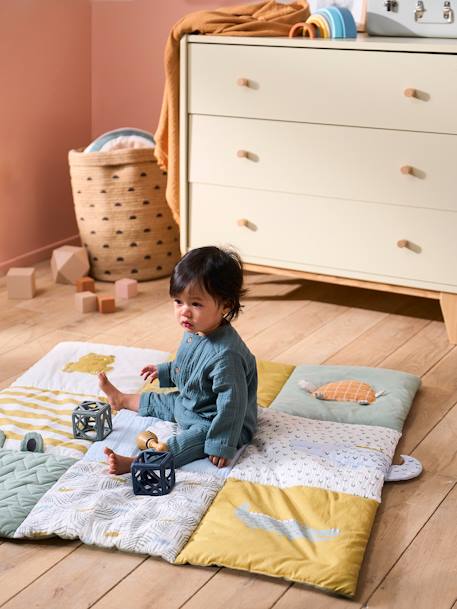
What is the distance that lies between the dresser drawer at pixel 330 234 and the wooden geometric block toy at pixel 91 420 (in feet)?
3.35

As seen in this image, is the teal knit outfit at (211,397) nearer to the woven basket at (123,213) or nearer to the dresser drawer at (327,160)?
the dresser drawer at (327,160)

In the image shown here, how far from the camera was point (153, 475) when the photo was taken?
182 cm

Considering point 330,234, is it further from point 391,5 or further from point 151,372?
point 151,372

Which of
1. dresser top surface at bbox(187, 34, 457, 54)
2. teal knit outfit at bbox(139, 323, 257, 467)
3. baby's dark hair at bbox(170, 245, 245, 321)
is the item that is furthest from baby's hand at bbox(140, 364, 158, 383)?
dresser top surface at bbox(187, 34, 457, 54)

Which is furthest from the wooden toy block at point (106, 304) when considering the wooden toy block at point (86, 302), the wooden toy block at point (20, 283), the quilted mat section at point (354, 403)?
the quilted mat section at point (354, 403)

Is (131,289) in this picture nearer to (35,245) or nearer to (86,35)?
(35,245)

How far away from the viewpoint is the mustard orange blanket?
2.81 m

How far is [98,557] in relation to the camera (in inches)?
65.7

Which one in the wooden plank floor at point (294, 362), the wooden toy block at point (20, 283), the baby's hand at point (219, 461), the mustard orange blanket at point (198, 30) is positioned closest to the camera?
the wooden plank floor at point (294, 362)

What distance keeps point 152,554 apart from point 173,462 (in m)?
0.24

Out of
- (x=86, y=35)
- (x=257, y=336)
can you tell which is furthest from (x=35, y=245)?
(x=257, y=336)

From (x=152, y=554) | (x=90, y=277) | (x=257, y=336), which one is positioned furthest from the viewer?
(x=90, y=277)

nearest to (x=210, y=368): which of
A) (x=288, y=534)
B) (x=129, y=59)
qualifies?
(x=288, y=534)

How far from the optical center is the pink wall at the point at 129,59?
11.5 ft
